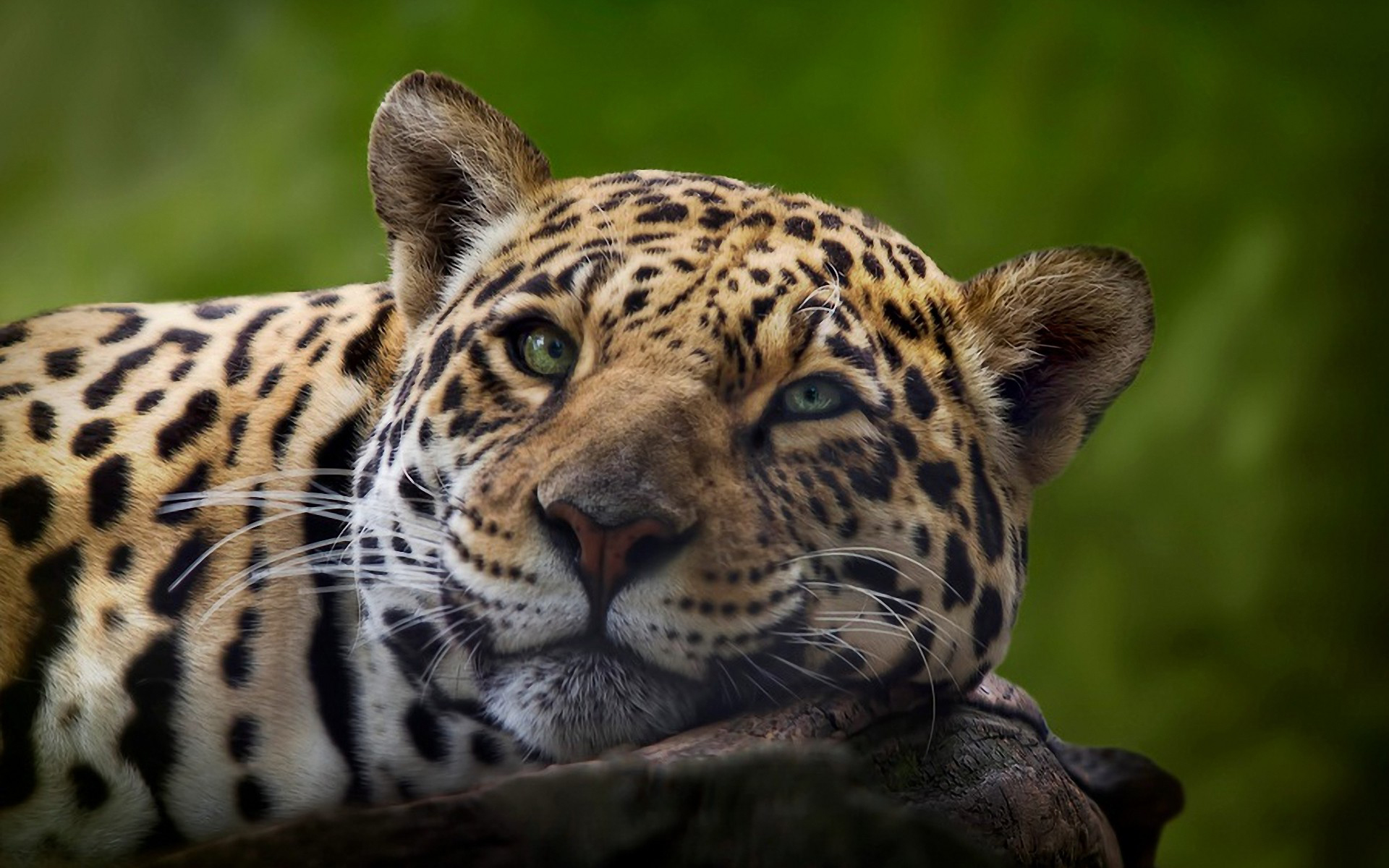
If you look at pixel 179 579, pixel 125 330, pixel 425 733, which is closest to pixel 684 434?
pixel 425 733

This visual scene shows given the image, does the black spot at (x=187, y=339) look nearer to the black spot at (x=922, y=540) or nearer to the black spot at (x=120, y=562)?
the black spot at (x=120, y=562)

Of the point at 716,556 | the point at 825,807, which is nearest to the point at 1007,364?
the point at 716,556

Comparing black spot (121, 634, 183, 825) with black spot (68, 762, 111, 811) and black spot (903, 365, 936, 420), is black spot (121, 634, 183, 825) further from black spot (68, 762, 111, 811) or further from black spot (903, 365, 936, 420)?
black spot (903, 365, 936, 420)

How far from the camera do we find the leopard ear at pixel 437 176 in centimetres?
217

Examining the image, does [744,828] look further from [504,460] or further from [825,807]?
[504,460]

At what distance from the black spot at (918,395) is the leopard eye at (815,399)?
0.34ft

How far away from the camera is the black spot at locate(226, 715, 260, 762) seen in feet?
6.41

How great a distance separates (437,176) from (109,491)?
0.71 meters

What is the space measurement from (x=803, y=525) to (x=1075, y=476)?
200 centimetres

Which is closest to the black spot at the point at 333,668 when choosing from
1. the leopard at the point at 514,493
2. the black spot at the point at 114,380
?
the leopard at the point at 514,493

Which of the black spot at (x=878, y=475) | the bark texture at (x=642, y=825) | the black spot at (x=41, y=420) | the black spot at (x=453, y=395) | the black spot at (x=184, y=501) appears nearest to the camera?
the bark texture at (x=642, y=825)

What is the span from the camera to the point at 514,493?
1703 millimetres

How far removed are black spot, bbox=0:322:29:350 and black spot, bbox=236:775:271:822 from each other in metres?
0.95

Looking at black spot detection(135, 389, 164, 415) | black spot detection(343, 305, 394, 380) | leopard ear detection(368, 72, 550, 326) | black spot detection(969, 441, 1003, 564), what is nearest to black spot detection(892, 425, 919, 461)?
black spot detection(969, 441, 1003, 564)
